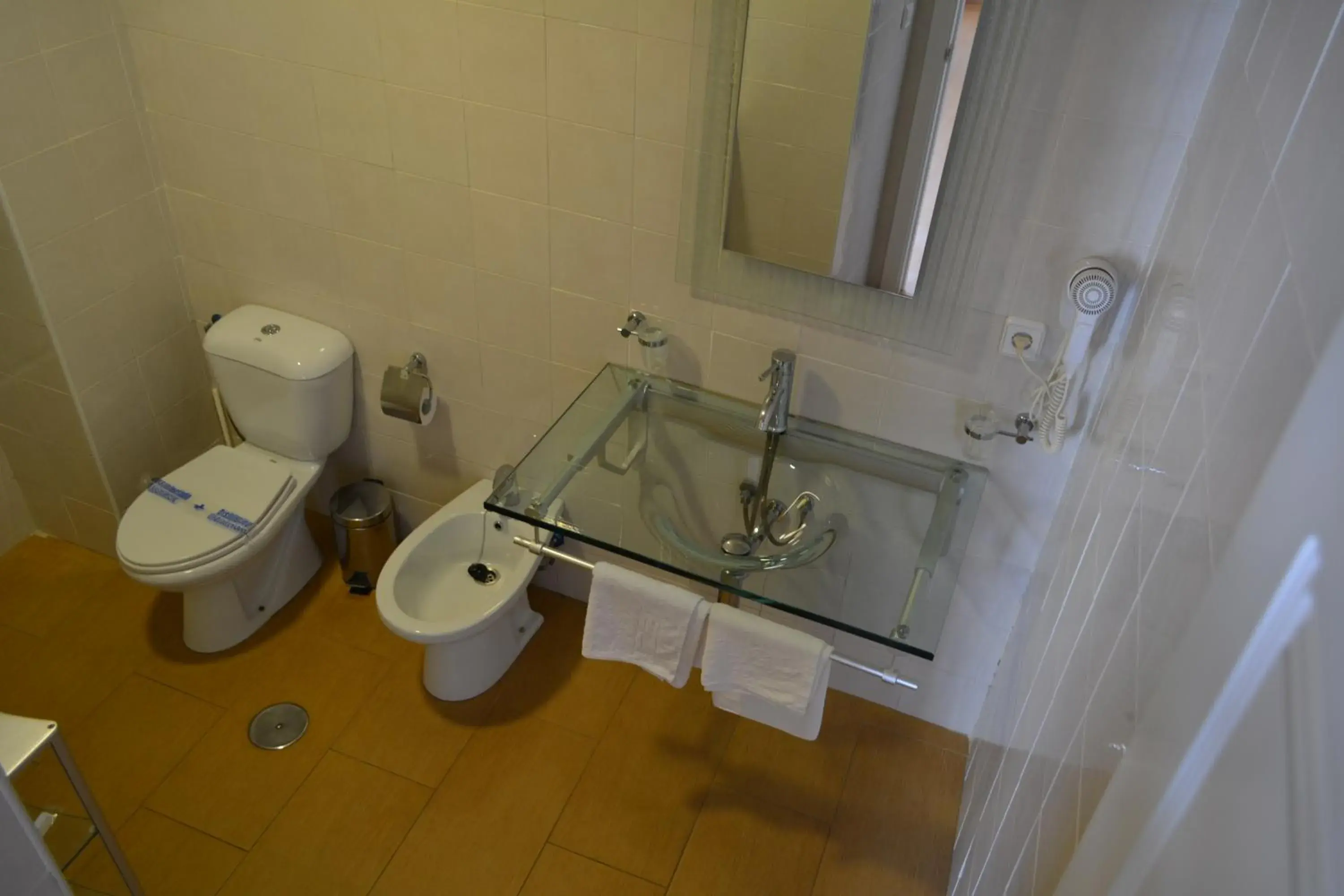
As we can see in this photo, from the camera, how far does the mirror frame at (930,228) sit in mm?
1675

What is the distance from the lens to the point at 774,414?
2.07 metres

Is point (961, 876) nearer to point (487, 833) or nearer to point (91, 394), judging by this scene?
point (487, 833)

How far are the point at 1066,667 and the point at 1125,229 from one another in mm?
754

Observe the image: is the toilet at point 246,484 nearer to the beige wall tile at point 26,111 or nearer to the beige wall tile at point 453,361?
the beige wall tile at point 453,361

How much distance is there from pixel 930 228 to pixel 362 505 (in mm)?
1697

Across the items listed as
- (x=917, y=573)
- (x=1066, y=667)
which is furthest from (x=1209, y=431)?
(x=917, y=573)

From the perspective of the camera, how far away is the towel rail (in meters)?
1.89

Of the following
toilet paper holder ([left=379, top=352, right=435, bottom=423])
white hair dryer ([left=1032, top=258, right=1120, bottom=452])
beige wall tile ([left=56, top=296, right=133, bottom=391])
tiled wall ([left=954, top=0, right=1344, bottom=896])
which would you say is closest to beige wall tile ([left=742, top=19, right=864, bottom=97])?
tiled wall ([left=954, top=0, right=1344, bottom=896])

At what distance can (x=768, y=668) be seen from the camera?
2008 millimetres

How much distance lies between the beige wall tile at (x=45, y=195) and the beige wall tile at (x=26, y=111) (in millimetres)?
26

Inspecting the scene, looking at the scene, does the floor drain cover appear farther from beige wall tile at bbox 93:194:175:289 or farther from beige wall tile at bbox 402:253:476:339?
beige wall tile at bbox 93:194:175:289

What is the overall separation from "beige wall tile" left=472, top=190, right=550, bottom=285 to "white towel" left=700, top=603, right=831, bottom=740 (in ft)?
2.76

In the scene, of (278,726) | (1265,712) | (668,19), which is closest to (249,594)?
(278,726)

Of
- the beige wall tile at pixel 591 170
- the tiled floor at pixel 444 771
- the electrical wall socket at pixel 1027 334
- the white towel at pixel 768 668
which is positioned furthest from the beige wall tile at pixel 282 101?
the electrical wall socket at pixel 1027 334
